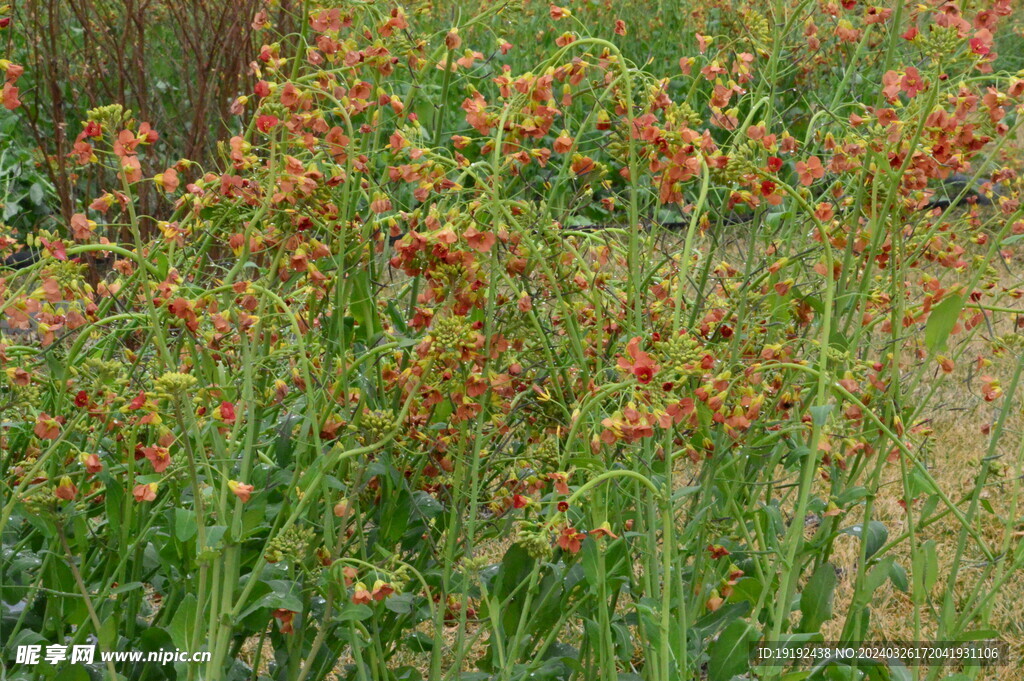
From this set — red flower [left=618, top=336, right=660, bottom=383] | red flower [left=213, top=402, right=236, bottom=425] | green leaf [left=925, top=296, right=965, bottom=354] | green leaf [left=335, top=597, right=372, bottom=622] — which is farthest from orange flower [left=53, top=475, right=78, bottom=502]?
green leaf [left=925, top=296, right=965, bottom=354]

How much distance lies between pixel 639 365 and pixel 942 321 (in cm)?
55

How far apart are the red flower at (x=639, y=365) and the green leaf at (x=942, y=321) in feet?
1.68

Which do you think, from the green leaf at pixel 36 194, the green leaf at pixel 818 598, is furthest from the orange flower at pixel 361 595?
the green leaf at pixel 36 194

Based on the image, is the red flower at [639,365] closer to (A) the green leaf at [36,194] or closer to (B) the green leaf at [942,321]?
(B) the green leaf at [942,321]

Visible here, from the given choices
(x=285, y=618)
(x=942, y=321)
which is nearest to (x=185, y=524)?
(x=285, y=618)

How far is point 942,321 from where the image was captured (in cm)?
152

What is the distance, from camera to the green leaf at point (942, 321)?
1518 mm

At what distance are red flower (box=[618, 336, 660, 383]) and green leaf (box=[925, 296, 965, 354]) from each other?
0.51m

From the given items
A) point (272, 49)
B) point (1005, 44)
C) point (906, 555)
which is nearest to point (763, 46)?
point (272, 49)

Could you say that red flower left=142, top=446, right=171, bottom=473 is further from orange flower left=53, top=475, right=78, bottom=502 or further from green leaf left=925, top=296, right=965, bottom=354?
green leaf left=925, top=296, right=965, bottom=354

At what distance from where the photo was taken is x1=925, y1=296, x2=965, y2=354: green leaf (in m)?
1.52

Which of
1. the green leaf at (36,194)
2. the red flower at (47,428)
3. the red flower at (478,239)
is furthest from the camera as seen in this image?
the green leaf at (36,194)

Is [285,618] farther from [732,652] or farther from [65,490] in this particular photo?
→ [732,652]

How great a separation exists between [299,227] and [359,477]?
0.36m
